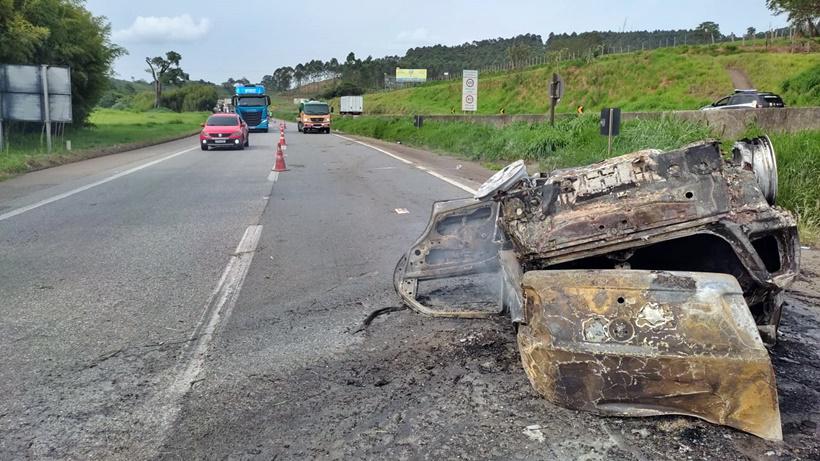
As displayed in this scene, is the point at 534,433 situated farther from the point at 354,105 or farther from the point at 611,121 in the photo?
the point at 354,105

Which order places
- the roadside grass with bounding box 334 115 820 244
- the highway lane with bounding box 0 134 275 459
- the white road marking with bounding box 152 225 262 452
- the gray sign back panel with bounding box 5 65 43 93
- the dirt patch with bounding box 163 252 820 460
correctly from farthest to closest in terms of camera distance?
the gray sign back panel with bounding box 5 65 43 93 < the roadside grass with bounding box 334 115 820 244 < the white road marking with bounding box 152 225 262 452 < the highway lane with bounding box 0 134 275 459 < the dirt patch with bounding box 163 252 820 460

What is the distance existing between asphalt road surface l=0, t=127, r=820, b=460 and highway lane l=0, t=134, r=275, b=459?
16 millimetres

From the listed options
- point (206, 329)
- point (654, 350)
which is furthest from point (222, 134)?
point (654, 350)

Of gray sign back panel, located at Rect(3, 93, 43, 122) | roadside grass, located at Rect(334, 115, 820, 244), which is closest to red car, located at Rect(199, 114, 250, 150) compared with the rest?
gray sign back panel, located at Rect(3, 93, 43, 122)

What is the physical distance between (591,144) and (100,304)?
42.1 ft

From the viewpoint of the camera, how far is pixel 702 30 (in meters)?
75.6

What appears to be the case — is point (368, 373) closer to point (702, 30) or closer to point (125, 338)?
point (125, 338)

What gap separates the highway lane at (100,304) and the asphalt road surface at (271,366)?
16 millimetres

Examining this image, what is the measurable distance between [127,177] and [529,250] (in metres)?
13.2

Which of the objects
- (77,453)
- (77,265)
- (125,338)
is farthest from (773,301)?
(77,265)

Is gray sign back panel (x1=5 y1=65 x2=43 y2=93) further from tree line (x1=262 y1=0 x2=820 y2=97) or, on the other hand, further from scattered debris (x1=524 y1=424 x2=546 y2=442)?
tree line (x1=262 y1=0 x2=820 y2=97)

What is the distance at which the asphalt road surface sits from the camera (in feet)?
9.59

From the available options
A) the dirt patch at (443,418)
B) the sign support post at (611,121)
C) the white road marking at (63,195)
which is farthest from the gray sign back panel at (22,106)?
the dirt patch at (443,418)

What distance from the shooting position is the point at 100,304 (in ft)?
16.6
